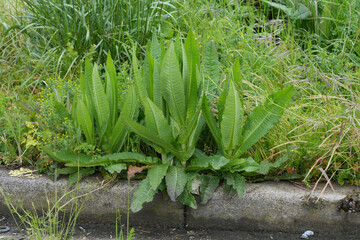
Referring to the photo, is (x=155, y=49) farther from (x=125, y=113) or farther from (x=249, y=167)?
(x=249, y=167)

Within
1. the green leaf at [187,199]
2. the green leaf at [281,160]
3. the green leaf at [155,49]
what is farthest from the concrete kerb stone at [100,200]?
the green leaf at [155,49]

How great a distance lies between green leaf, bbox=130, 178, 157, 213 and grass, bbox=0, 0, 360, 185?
298 millimetres

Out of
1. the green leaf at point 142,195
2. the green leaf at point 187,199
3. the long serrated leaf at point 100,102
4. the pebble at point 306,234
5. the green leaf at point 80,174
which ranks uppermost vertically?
the long serrated leaf at point 100,102

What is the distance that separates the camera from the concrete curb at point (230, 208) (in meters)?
2.56

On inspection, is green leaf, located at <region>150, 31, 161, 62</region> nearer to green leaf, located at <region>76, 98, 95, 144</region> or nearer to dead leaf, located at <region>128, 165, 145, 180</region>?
green leaf, located at <region>76, 98, 95, 144</region>

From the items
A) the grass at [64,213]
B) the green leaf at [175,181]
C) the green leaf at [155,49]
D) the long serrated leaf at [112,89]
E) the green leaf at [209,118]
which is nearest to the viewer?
the grass at [64,213]

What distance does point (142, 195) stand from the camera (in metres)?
2.49

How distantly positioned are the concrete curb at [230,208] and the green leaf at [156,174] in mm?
145

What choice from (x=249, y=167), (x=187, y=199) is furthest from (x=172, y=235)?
(x=249, y=167)

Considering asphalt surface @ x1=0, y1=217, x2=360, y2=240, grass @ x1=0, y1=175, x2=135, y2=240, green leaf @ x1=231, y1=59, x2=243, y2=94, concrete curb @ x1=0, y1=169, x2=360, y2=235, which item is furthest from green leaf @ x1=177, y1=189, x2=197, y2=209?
green leaf @ x1=231, y1=59, x2=243, y2=94

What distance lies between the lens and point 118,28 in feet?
12.6

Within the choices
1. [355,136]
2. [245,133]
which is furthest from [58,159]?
[355,136]

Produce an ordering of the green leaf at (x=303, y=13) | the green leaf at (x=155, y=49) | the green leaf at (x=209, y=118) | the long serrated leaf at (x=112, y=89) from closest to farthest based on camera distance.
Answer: the green leaf at (x=209, y=118) → the long serrated leaf at (x=112, y=89) → the green leaf at (x=155, y=49) → the green leaf at (x=303, y=13)

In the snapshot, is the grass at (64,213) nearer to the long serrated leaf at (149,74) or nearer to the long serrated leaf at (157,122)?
the long serrated leaf at (157,122)
